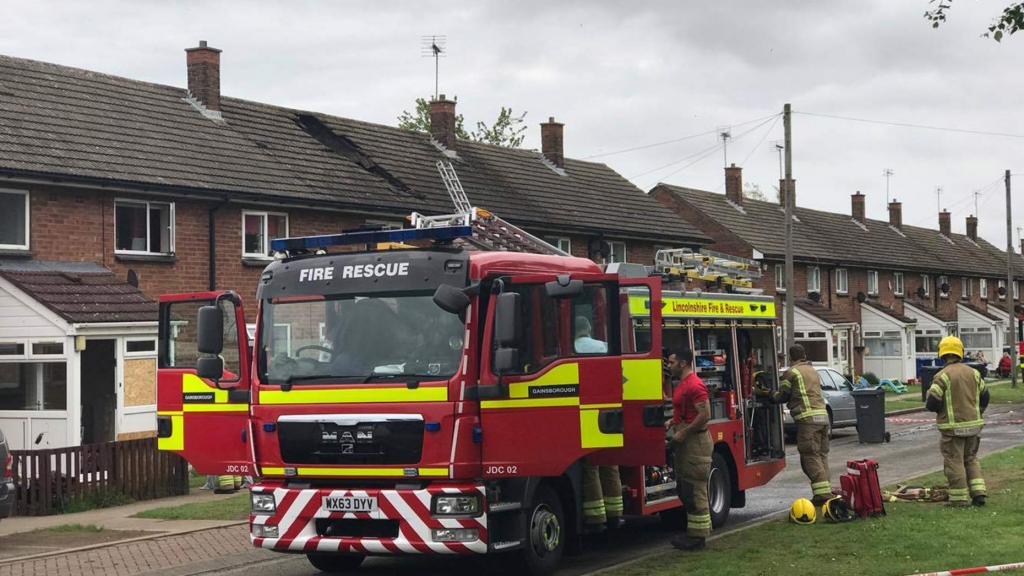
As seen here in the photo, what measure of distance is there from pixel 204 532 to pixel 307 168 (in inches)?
629

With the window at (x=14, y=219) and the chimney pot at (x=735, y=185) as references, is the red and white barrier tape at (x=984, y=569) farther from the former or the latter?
the chimney pot at (x=735, y=185)

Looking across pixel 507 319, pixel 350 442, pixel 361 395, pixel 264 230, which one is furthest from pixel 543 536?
pixel 264 230

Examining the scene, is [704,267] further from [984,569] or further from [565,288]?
[984,569]

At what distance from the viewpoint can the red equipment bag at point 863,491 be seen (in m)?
13.8

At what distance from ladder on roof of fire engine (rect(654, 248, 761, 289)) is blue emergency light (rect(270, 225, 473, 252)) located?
12.9 feet

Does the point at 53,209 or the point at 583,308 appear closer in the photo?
the point at 583,308

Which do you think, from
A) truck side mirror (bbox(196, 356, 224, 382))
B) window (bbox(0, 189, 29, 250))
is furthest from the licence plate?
window (bbox(0, 189, 29, 250))

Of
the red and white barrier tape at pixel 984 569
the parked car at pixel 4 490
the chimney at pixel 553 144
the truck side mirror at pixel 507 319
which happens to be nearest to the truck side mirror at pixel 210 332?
the truck side mirror at pixel 507 319

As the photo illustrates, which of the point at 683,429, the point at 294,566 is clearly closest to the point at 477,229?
the point at 683,429

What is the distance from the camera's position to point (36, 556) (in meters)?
13.4

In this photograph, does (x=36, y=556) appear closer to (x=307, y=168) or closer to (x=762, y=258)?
(x=307, y=168)

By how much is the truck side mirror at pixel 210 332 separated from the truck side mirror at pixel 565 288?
2.85 metres

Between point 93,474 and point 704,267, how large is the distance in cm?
909

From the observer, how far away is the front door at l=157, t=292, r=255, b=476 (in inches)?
446
